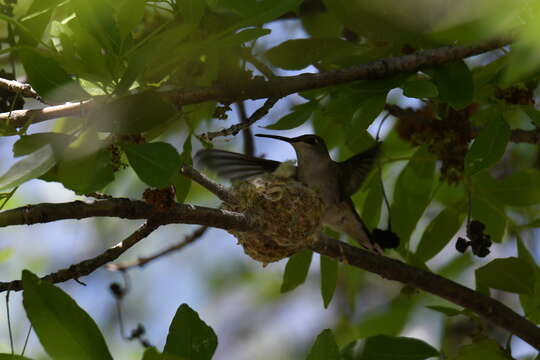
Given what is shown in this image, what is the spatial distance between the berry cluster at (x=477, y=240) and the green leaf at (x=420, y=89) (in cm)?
95

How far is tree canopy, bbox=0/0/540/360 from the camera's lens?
2.12 meters

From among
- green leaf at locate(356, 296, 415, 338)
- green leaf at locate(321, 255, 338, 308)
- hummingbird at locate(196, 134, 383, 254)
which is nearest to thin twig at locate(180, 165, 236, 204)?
hummingbird at locate(196, 134, 383, 254)

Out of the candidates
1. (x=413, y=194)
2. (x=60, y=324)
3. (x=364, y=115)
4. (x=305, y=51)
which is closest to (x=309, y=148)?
(x=413, y=194)

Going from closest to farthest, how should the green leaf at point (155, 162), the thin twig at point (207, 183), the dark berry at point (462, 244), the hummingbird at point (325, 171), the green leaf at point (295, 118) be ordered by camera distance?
the green leaf at point (155, 162) < the thin twig at point (207, 183) < the green leaf at point (295, 118) < the dark berry at point (462, 244) < the hummingbird at point (325, 171)

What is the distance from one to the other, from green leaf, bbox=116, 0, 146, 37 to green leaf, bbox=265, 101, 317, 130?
3.26 ft

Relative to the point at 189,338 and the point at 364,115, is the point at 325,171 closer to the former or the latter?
the point at 364,115

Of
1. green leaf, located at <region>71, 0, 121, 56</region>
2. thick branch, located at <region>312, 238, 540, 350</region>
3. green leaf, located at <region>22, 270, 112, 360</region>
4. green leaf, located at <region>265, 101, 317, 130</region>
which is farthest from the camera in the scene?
thick branch, located at <region>312, 238, 540, 350</region>

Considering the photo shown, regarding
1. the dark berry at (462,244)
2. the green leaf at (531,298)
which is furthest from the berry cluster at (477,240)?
the green leaf at (531,298)

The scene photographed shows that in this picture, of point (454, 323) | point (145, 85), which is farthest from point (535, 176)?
point (454, 323)

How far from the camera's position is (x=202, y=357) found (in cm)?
222

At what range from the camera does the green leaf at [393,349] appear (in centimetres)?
318

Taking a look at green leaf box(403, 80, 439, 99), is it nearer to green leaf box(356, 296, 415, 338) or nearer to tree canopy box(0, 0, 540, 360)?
tree canopy box(0, 0, 540, 360)

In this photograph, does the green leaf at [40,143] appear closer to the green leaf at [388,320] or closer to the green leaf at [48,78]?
the green leaf at [48,78]

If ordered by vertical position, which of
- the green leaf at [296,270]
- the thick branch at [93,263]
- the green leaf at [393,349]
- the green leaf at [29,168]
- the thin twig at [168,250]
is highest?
the green leaf at [29,168]
